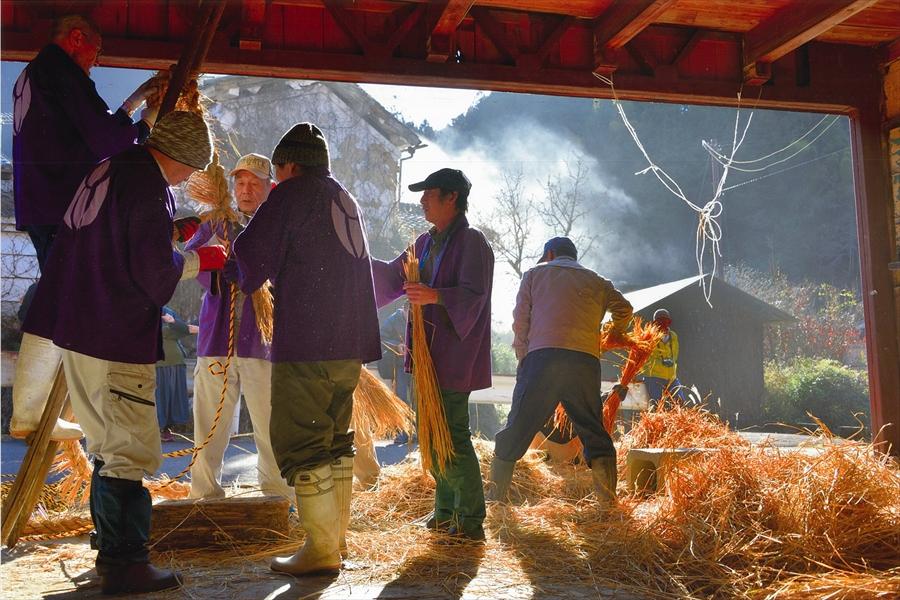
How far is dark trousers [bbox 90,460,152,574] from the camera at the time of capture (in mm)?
2900

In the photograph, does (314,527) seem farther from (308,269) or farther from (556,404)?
(556,404)

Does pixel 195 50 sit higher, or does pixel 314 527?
pixel 195 50

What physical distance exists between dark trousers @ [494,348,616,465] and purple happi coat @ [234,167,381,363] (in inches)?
71.4

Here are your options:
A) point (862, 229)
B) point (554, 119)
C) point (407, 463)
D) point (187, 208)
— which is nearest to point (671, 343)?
point (862, 229)

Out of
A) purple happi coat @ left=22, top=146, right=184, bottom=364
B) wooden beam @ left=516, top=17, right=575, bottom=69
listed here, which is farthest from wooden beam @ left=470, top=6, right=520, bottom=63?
purple happi coat @ left=22, top=146, right=184, bottom=364

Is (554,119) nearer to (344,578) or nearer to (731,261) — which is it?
(731,261)

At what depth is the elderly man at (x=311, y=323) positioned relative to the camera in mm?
3242

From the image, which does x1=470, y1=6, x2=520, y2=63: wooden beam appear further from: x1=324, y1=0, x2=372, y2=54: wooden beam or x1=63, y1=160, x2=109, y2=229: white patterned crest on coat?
x1=63, y1=160, x2=109, y2=229: white patterned crest on coat

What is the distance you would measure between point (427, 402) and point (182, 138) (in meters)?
1.68

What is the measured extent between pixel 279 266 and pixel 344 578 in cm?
130

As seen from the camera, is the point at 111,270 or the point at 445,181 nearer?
the point at 111,270

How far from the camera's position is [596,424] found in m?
5.01

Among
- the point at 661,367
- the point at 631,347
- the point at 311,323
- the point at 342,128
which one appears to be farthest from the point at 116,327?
the point at 342,128

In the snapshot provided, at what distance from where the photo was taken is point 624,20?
17.4 feet
